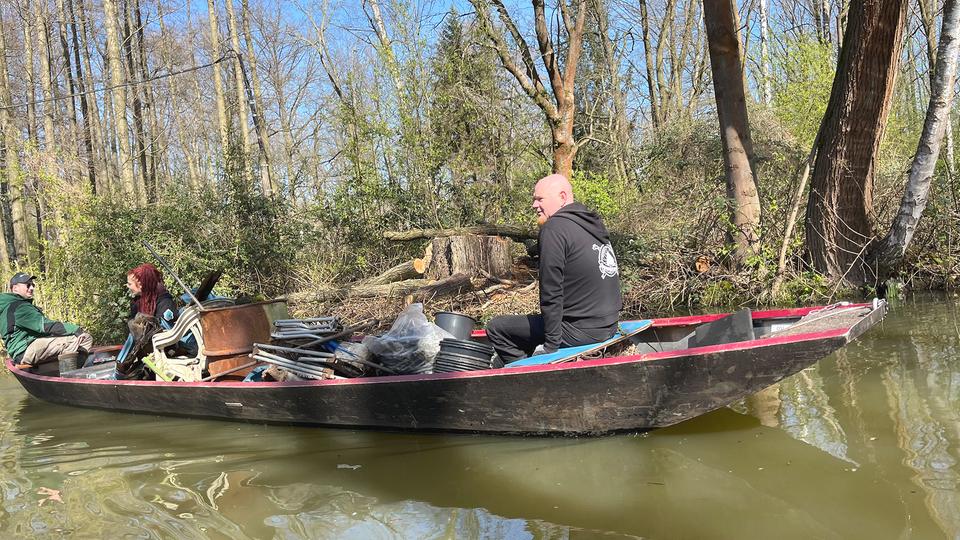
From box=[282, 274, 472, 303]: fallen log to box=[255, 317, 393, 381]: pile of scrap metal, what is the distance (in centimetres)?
409

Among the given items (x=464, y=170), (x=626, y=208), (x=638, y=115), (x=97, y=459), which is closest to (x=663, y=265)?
(x=626, y=208)

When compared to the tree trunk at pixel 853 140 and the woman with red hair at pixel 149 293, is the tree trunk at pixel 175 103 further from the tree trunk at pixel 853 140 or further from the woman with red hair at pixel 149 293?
the tree trunk at pixel 853 140

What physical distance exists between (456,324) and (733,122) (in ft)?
18.0

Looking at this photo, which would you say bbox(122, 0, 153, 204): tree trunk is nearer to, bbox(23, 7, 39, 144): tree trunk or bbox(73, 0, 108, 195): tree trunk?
bbox(73, 0, 108, 195): tree trunk

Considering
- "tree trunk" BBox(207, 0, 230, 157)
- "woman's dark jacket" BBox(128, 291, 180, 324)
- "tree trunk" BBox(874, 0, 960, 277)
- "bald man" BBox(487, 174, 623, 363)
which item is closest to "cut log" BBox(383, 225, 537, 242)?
"tree trunk" BBox(874, 0, 960, 277)

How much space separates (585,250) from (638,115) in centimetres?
2049

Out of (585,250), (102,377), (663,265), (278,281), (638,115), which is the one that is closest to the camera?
(585,250)

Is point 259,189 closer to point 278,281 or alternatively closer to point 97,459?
point 278,281

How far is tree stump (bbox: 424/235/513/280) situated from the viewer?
10734mm

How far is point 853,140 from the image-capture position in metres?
8.27

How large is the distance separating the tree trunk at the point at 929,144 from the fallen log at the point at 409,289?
5570 mm

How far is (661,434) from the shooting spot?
15.5ft

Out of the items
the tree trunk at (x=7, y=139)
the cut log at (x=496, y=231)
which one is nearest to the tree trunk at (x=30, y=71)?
the tree trunk at (x=7, y=139)

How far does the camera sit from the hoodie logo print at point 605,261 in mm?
4566
